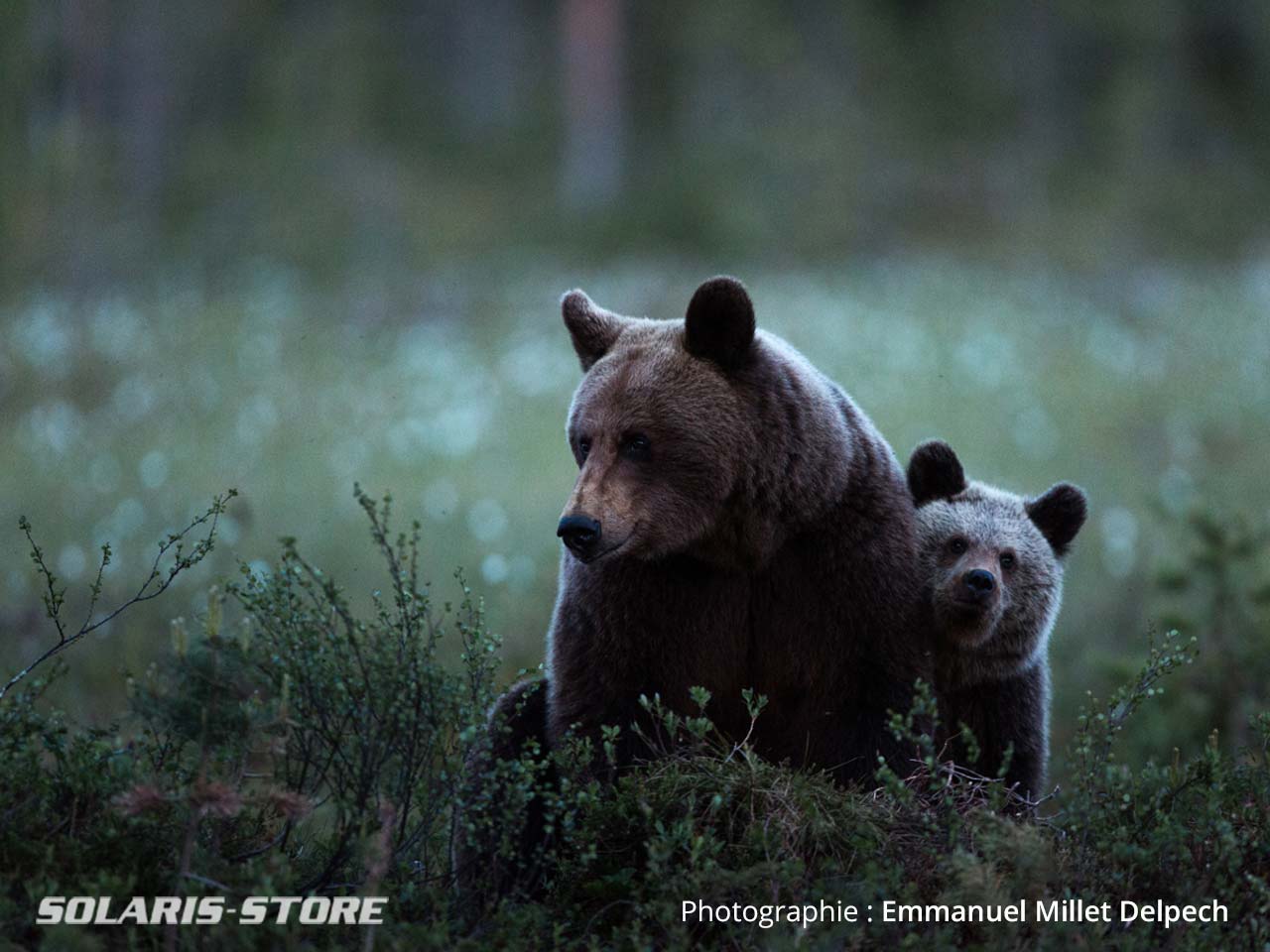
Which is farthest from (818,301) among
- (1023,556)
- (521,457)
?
(1023,556)

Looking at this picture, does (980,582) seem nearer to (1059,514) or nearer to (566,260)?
(1059,514)

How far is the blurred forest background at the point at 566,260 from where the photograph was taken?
11031 millimetres

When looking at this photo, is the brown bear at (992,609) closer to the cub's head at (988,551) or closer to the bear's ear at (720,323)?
the cub's head at (988,551)

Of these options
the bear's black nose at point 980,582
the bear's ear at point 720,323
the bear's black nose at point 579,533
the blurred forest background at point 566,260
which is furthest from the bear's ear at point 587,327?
the blurred forest background at point 566,260

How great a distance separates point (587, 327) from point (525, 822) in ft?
5.99

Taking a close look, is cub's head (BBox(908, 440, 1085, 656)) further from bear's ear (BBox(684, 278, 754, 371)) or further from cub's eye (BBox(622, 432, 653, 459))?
cub's eye (BBox(622, 432, 653, 459))

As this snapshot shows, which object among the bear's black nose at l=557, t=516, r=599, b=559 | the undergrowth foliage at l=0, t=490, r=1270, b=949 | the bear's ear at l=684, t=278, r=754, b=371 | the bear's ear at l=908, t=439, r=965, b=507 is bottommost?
the undergrowth foliage at l=0, t=490, r=1270, b=949

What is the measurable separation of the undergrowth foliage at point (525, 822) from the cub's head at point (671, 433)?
57 cm

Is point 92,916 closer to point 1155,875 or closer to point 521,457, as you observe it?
point 1155,875

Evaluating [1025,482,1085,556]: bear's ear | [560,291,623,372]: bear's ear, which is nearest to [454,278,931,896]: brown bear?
[560,291,623,372]: bear's ear

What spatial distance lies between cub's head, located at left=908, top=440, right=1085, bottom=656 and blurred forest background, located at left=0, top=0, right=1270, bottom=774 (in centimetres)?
A: 239

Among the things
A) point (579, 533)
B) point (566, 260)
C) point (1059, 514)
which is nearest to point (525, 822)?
point (579, 533)

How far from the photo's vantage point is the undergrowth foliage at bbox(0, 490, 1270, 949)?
151 inches

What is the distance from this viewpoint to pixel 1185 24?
39938 millimetres
